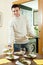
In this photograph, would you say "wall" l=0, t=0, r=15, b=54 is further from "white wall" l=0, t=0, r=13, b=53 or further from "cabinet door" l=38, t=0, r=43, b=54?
"cabinet door" l=38, t=0, r=43, b=54

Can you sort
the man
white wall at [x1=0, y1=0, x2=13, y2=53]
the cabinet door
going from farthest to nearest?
white wall at [x1=0, y1=0, x2=13, y2=53] → the cabinet door → the man

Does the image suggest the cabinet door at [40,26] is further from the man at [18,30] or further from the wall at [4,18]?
the wall at [4,18]

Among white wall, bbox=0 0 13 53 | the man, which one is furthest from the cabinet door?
white wall, bbox=0 0 13 53

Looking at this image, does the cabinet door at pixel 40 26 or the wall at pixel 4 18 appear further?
the wall at pixel 4 18

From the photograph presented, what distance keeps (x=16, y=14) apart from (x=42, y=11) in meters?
1.17

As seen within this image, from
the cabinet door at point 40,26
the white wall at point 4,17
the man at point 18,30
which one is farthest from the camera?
the white wall at point 4,17

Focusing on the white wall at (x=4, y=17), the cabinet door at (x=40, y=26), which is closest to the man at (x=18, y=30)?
the cabinet door at (x=40, y=26)

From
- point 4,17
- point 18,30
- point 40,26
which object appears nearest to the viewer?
point 18,30

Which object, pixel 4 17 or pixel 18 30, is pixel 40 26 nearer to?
pixel 18 30

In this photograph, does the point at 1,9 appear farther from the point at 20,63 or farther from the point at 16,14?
the point at 20,63

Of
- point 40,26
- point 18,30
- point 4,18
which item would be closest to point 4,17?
point 4,18

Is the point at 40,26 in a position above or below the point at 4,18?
below

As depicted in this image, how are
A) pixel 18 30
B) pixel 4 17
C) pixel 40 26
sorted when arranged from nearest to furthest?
1. pixel 18 30
2. pixel 40 26
3. pixel 4 17

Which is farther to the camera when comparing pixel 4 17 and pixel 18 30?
pixel 4 17
